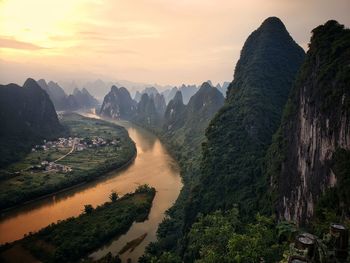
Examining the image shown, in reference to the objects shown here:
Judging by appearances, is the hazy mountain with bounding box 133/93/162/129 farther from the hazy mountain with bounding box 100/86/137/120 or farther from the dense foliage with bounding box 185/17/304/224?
the dense foliage with bounding box 185/17/304/224

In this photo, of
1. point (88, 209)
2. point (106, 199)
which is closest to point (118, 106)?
point (106, 199)

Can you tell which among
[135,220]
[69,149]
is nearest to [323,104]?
[135,220]

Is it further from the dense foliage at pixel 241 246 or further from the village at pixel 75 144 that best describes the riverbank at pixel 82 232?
the village at pixel 75 144

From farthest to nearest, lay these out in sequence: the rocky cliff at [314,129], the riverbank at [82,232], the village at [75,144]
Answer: the village at [75,144] < the riverbank at [82,232] < the rocky cliff at [314,129]

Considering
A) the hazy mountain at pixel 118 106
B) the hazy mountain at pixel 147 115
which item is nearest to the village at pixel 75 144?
the hazy mountain at pixel 147 115

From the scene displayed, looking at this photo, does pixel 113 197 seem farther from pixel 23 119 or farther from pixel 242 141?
pixel 23 119
